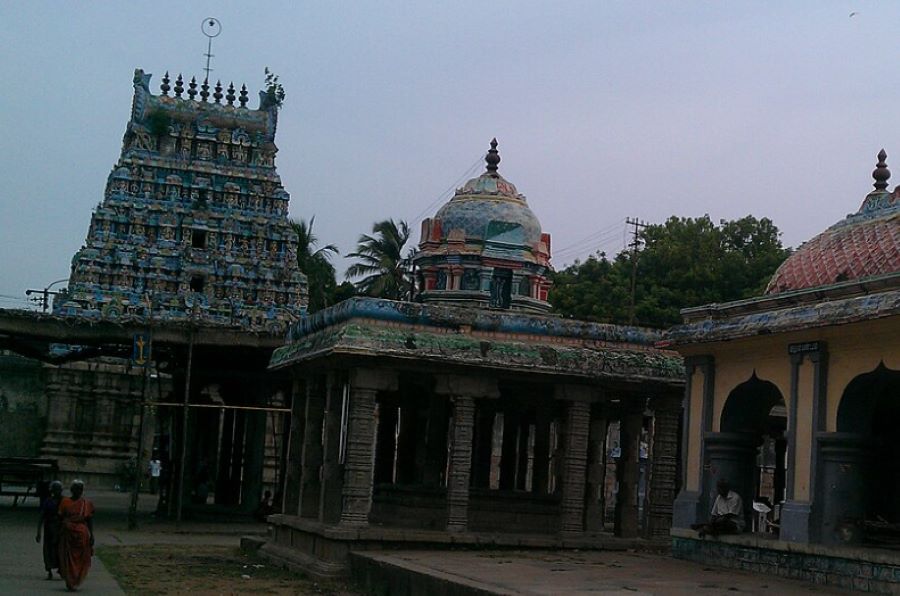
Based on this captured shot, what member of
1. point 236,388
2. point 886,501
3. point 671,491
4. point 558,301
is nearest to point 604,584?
point 886,501

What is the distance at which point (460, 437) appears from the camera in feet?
59.0

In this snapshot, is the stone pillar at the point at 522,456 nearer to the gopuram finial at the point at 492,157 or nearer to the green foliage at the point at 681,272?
the gopuram finial at the point at 492,157

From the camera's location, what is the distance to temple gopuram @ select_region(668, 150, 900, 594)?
13266mm

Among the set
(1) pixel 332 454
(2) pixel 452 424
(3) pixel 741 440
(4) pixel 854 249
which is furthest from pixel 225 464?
(4) pixel 854 249

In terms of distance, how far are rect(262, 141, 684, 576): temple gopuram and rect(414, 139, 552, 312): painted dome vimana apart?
555 cm

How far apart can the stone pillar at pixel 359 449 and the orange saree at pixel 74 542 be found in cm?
357

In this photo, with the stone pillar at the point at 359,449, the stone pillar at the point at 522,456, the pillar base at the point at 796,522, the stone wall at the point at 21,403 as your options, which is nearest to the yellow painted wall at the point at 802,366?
the pillar base at the point at 796,522

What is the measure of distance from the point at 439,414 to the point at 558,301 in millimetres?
28973

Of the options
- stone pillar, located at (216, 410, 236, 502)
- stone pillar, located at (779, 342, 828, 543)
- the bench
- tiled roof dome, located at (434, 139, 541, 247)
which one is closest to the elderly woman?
stone pillar, located at (779, 342, 828, 543)

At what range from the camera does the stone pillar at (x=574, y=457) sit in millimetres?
18594

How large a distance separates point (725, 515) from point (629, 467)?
4.40 metres

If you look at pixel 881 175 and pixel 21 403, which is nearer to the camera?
pixel 881 175

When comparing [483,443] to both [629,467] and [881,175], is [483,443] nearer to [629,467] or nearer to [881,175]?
[629,467]

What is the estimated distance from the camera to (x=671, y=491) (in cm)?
1927
